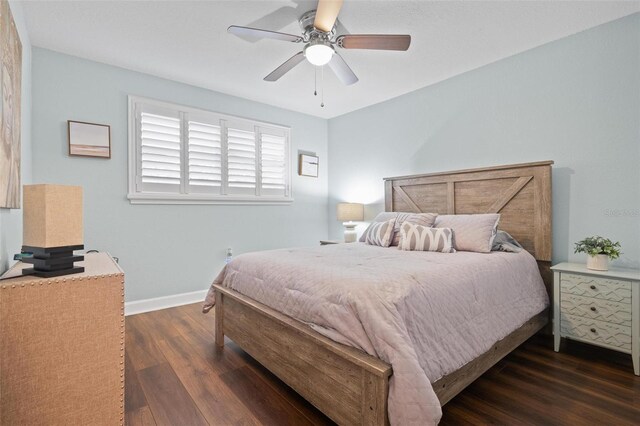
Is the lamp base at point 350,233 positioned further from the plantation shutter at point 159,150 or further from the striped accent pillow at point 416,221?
the plantation shutter at point 159,150

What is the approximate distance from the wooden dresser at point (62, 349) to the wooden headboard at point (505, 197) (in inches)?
122

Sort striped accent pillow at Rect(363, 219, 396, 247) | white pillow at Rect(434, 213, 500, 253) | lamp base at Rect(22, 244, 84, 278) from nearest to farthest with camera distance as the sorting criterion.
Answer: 1. lamp base at Rect(22, 244, 84, 278)
2. white pillow at Rect(434, 213, 500, 253)
3. striped accent pillow at Rect(363, 219, 396, 247)

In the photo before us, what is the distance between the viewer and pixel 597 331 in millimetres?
2217

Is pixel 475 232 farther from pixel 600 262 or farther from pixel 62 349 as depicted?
pixel 62 349

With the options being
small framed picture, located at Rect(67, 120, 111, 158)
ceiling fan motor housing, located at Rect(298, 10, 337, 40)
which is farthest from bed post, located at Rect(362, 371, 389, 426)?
small framed picture, located at Rect(67, 120, 111, 158)

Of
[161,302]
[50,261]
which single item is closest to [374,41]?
[50,261]

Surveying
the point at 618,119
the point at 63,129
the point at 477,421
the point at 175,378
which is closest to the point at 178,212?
the point at 63,129

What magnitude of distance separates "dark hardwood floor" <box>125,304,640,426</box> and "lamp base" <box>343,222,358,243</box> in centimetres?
212

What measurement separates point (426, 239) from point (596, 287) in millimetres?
1191

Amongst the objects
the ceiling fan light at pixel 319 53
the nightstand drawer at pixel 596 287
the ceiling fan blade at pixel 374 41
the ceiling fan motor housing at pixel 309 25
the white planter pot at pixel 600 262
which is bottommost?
the nightstand drawer at pixel 596 287

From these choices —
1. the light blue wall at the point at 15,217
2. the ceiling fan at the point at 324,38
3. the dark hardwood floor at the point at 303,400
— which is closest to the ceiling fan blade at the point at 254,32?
the ceiling fan at the point at 324,38

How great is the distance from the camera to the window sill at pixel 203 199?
3310 millimetres

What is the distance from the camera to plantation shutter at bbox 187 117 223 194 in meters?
3.63

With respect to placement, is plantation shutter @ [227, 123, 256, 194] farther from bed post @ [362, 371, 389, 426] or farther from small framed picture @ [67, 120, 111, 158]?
bed post @ [362, 371, 389, 426]
